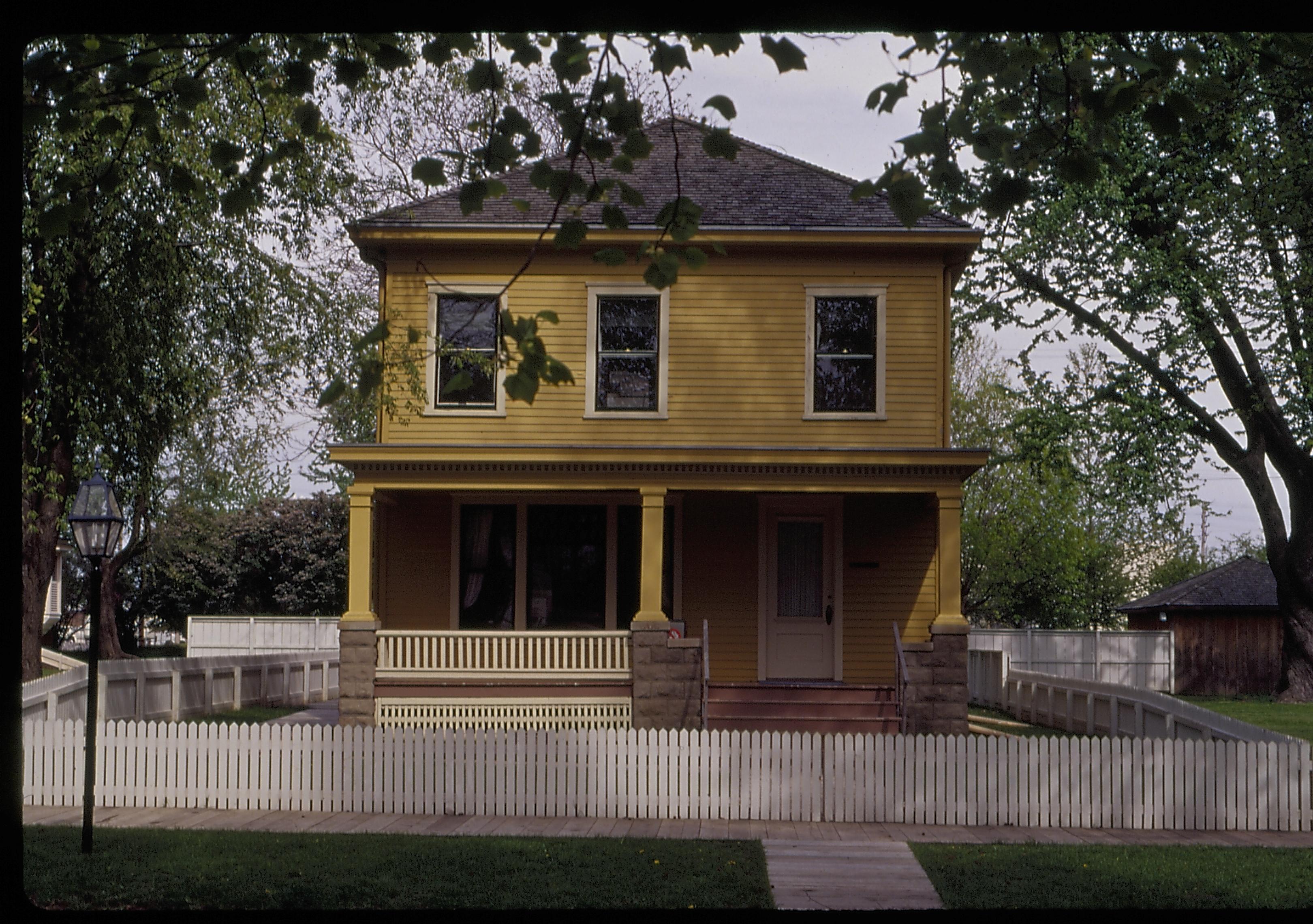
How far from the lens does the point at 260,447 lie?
94.7ft

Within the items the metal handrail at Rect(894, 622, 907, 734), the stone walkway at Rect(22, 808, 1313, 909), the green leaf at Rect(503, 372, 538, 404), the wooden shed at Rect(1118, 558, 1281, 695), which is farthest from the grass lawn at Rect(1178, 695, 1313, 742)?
the green leaf at Rect(503, 372, 538, 404)

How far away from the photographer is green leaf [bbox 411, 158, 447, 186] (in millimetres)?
5738

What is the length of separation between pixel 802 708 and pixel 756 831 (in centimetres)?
569

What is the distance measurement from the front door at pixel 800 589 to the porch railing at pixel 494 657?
243cm

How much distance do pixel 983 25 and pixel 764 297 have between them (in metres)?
15.9

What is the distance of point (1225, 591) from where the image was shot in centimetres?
3262

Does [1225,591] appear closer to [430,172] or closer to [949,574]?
[949,574]

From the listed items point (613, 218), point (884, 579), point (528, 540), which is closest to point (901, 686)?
point (884, 579)

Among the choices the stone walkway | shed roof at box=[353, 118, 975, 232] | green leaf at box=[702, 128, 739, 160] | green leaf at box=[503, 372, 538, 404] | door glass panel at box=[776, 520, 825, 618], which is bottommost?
the stone walkway

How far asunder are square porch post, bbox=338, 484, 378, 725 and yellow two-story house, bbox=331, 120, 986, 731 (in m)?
0.04

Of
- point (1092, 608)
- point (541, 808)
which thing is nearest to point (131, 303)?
point (541, 808)

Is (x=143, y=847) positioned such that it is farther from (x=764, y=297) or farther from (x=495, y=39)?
(x=764, y=297)

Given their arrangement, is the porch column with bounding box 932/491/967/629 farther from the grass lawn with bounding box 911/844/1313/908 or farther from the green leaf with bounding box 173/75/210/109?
the green leaf with bounding box 173/75/210/109

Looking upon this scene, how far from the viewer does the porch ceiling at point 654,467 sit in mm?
16547
